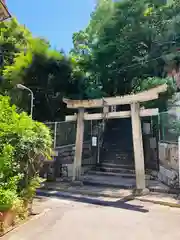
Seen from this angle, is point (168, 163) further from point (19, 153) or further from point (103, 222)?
point (19, 153)

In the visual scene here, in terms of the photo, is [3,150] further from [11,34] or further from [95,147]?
[11,34]

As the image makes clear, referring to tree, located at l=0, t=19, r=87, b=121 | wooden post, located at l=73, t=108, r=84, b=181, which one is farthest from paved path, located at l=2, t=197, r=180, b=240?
tree, located at l=0, t=19, r=87, b=121

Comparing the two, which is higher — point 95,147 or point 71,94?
point 71,94

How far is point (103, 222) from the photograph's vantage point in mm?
5723

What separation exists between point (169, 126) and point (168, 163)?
1.44 meters

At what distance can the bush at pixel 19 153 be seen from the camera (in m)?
5.41

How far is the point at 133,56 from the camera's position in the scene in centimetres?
1409

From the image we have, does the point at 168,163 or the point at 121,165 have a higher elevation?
the point at 168,163

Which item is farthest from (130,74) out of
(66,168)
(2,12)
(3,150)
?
(3,150)

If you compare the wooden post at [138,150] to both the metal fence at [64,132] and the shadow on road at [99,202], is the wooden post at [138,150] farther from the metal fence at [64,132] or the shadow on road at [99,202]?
the metal fence at [64,132]

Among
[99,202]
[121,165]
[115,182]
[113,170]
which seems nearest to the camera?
[99,202]

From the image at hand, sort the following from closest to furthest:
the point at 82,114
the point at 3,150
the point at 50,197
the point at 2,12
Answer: the point at 3,150
the point at 50,197
the point at 2,12
the point at 82,114

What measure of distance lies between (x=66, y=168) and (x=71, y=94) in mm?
4868

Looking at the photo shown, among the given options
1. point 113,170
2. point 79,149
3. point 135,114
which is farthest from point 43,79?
point 135,114
